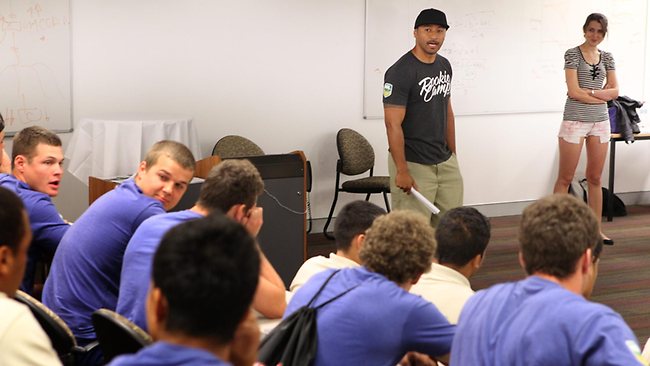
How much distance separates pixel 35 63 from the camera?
6.83 metres

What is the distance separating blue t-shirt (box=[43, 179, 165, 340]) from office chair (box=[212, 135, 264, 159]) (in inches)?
146

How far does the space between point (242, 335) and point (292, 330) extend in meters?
0.96

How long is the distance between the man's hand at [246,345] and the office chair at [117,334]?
832 mm

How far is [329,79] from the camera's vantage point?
311 inches

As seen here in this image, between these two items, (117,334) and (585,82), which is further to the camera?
(585,82)

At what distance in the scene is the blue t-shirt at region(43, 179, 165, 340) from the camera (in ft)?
11.0

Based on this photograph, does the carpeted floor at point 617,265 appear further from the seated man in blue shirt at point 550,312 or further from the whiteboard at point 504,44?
the seated man in blue shirt at point 550,312

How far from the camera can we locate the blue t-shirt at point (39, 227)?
Answer: 3.70 m

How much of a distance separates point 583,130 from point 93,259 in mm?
4986

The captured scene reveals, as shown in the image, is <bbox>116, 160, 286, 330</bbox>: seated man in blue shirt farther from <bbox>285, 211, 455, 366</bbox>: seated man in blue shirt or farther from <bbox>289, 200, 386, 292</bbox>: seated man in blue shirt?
<bbox>285, 211, 455, 366</bbox>: seated man in blue shirt

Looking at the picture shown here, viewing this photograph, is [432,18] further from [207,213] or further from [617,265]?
[207,213]

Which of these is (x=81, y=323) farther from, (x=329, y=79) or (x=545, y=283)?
(x=329, y=79)

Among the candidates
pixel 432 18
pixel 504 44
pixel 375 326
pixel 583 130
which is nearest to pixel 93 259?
pixel 375 326

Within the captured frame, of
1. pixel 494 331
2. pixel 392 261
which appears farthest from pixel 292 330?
pixel 494 331
